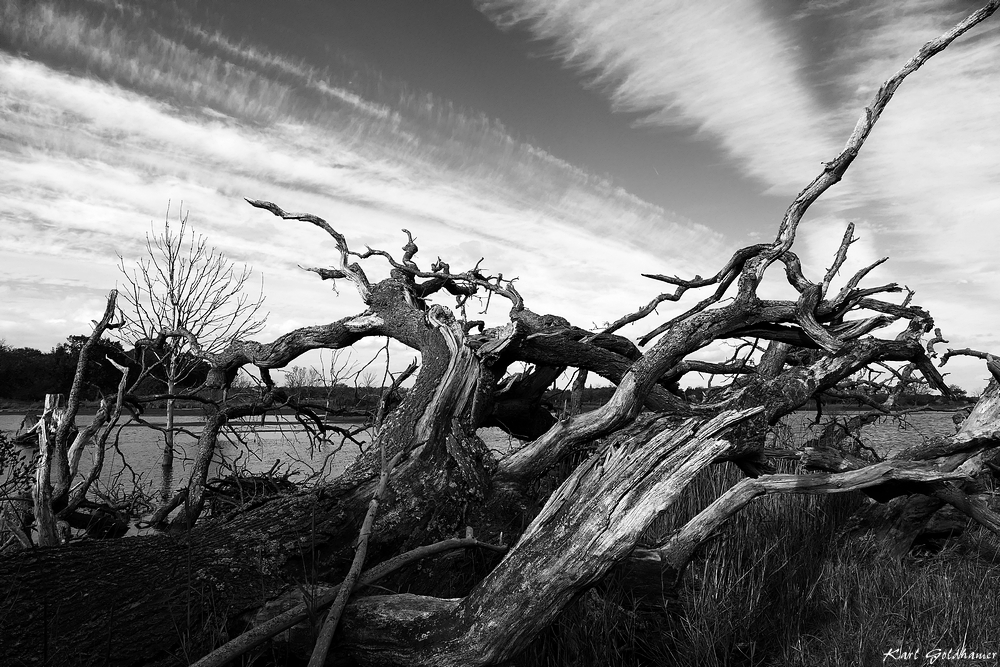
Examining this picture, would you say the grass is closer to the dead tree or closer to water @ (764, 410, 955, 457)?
the dead tree

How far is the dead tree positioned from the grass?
34 centimetres

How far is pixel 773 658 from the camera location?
357 cm

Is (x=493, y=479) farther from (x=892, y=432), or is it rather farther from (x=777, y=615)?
(x=892, y=432)

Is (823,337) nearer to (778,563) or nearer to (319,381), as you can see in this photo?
(778,563)

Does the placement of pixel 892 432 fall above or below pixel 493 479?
above

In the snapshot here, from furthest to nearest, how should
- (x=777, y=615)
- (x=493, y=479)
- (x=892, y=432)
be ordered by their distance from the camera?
(x=892, y=432) < (x=493, y=479) < (x=777, y=615)

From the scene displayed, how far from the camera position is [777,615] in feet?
12.5

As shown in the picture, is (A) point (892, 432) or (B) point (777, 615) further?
(A) point (892, 432)

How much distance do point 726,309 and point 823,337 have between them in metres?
1.01

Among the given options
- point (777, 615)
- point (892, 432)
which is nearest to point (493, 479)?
point (777, 615)

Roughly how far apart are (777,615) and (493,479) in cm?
188

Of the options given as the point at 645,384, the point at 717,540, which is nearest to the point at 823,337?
the point at 645,384

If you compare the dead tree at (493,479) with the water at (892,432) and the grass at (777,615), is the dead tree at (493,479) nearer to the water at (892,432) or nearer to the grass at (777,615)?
the grass at (777,615)

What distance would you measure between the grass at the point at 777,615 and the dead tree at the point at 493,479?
0.34 metres
